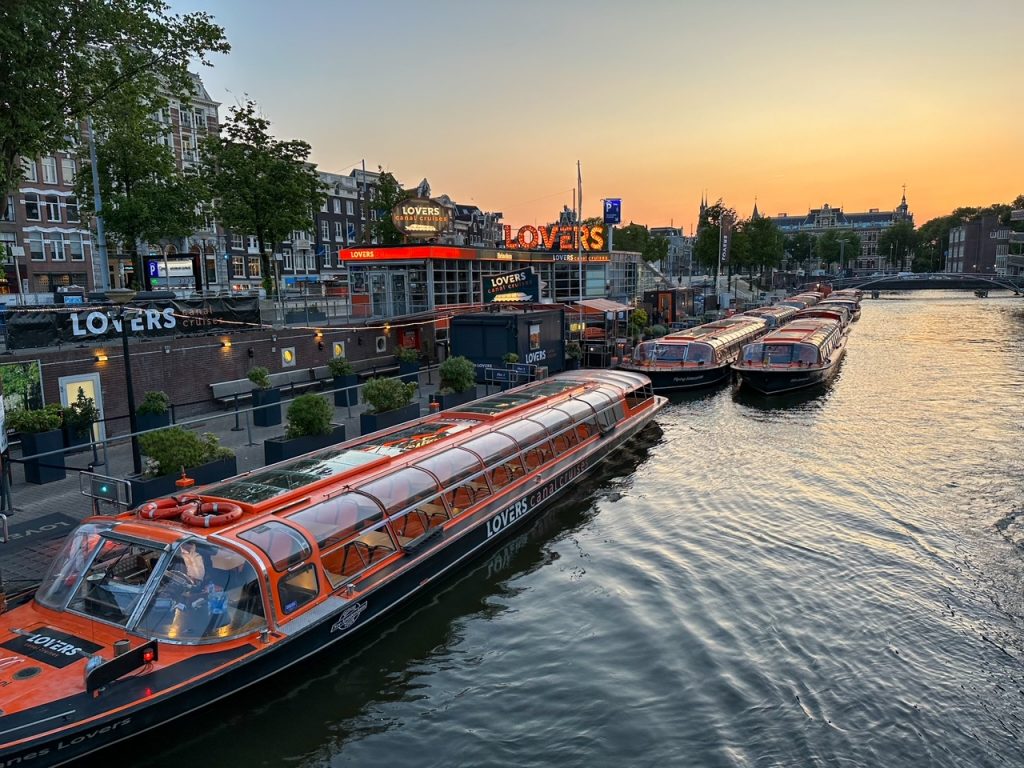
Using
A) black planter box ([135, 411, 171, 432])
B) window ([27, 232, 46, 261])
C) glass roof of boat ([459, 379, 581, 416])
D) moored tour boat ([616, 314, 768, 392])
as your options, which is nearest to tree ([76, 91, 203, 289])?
black planter box ([135, 411, 171, 432])

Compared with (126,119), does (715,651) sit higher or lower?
lower

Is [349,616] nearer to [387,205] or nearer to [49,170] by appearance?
[387,205]

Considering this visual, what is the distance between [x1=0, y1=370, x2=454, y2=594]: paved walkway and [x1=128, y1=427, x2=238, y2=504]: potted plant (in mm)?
1246

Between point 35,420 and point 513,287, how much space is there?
25.1 meters

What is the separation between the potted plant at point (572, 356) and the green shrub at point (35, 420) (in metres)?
23.4

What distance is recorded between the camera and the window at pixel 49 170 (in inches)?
2036

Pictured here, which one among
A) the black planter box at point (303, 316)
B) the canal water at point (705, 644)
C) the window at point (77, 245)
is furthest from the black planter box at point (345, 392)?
the window at point (77, 245)

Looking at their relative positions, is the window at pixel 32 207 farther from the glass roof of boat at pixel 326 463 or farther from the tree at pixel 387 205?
the glass roof of boat at pixel 326 463

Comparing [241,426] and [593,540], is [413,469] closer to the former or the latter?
[593,540]

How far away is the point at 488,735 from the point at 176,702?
13.7ft

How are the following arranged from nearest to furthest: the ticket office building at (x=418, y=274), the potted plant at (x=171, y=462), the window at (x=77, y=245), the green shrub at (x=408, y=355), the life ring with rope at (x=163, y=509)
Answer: the life ring with rope at (x=163, y=509)
the potted plant at (x=171, y=462)
the green shrub at (x=408, y=355)
the ticket office building at (x=418, y=274)
the window at (x=77, y=245)

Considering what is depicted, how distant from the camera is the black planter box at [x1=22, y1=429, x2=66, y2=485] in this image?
16891mm

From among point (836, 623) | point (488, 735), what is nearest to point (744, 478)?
point (836, 623)

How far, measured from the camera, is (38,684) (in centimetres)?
798
